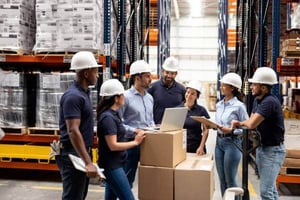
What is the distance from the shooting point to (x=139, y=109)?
188 inches

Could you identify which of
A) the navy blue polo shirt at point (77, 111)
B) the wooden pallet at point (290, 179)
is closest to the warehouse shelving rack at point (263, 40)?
the wooden pallet at point (290, 179)

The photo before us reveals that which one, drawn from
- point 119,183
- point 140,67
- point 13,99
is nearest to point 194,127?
point 140,67

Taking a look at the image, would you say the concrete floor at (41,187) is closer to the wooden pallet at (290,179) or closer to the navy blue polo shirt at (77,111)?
the wooden pallet at (290,179)

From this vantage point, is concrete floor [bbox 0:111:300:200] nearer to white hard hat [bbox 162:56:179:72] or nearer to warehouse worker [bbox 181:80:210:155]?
warehouse worker [bbox 181:80:210:155]

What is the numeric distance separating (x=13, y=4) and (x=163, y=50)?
7.65 m

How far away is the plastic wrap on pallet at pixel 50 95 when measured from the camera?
6488 millimetres

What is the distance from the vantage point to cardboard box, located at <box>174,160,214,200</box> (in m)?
4.09

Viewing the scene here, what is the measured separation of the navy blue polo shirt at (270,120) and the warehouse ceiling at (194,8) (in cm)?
2340

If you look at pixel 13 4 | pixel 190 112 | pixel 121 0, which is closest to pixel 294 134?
pixel 190 112

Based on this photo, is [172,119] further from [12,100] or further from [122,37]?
[122,37]

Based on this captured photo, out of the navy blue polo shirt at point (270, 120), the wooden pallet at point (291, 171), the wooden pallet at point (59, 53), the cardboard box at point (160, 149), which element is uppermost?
the wooden pallet at point (59, 53)

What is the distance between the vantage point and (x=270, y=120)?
4.27m

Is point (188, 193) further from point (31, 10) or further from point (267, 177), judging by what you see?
point (31, 10)

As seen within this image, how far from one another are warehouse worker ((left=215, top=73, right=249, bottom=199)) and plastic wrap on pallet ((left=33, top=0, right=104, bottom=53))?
2399 millimetres
